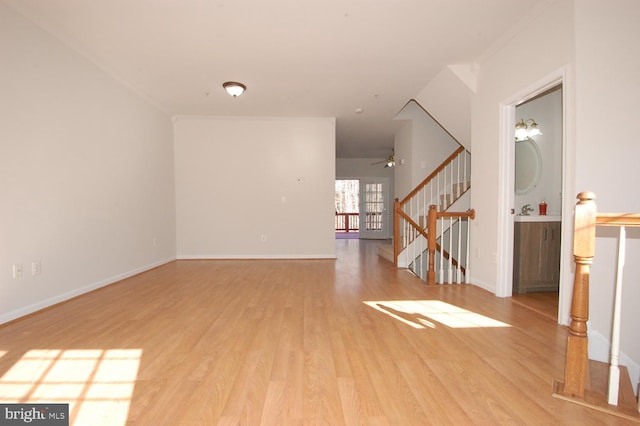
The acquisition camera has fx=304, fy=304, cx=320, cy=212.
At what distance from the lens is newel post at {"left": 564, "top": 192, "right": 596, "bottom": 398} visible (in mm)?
1531

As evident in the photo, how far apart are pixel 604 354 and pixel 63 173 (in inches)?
198

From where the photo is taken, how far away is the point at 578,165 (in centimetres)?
235

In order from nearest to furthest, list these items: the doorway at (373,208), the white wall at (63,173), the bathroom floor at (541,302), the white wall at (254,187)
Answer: the white wall at (63,173) → the bathroom floor at (541,302) → the white wall at (254,187) → the doorway at (373,208)

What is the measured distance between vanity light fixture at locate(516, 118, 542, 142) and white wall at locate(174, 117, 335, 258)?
3225mm

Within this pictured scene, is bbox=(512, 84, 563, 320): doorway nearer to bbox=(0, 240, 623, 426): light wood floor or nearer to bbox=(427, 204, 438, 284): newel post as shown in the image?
bbox=(0, 240, 623, 426): light wood floor

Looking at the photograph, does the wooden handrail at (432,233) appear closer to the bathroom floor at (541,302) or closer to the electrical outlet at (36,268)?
the bathroom floor at (541,302)

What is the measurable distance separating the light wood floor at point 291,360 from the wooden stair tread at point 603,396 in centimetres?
6

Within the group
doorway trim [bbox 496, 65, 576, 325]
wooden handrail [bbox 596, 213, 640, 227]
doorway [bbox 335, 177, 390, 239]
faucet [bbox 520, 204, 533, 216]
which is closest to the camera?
wooden handrail [bbox 596, 213, 640, 227]

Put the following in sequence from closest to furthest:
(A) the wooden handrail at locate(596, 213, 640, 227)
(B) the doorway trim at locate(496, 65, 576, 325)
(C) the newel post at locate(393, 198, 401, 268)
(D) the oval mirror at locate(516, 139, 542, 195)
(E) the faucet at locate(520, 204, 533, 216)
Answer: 1. (A) the wooden handrail at locate(596, 213, 640, 227)
2. (B) the doorway trim at locate(496, 65, 576, 325)
3. (E) the faucet at locate(520, 204, 533, 216)
4. (D) the oval mirror at locate(516, 139, 542, 195)
5. (C) the newel post at locate(393, 198, 401, 268)

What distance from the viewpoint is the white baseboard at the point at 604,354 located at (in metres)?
1.98

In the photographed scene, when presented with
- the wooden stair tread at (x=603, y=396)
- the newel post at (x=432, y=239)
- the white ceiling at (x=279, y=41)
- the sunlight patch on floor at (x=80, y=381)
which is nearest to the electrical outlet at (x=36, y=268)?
the sunlight patch on floor at (x=80, y=381)

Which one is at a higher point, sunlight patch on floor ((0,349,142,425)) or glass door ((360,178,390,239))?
glass door ((360,178,390,239))

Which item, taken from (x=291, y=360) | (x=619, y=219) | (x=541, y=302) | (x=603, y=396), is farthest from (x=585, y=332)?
(x=541, y=302)

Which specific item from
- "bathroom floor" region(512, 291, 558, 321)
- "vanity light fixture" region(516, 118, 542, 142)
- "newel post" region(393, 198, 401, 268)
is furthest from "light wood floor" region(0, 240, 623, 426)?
"vanity light fixture" region(516, 118, 542, 142)
